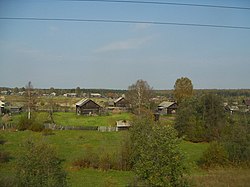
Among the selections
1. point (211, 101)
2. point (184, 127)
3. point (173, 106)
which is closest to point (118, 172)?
point (184, 127)

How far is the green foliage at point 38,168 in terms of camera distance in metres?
8.74

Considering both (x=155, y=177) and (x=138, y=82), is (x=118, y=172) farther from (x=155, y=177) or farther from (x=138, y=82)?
(x=138, y=82)

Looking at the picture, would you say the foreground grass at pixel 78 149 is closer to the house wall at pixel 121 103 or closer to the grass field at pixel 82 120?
the grass field at pixel 82 120

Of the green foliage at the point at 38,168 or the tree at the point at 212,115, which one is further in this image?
the tree at the point at 212,115

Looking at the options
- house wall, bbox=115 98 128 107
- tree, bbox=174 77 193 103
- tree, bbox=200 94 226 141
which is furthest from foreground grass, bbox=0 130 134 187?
house wall, bbox=115 98 128 107

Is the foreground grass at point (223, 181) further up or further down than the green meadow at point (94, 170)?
further up

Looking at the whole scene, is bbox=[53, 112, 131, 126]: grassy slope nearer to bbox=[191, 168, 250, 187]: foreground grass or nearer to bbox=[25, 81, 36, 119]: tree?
bbox=[25, 81, 36, 119]: tree

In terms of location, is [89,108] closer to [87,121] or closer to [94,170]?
[87,121]

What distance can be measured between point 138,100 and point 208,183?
95.1 ft

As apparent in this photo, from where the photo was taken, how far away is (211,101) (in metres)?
31.1

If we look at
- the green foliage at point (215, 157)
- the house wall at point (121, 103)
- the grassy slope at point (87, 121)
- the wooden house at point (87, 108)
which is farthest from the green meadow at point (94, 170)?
the house wall at point (121, 103)

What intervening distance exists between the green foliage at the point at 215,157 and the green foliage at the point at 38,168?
38.1 ft

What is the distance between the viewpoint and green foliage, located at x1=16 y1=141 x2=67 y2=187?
28.7ft

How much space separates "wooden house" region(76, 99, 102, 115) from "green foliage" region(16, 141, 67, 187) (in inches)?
1494
